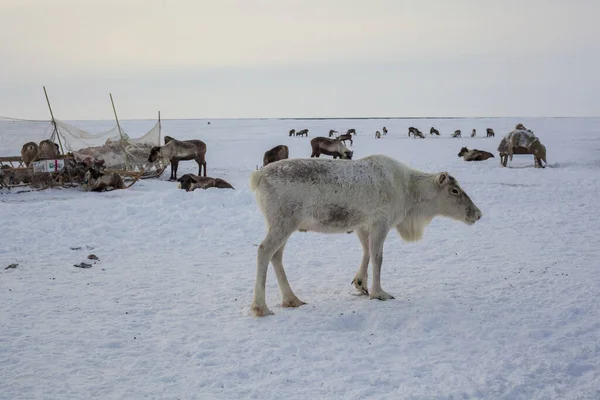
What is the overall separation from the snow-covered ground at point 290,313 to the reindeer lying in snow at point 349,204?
2.01 ft

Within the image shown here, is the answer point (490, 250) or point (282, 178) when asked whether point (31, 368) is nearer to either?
point (282, 178)

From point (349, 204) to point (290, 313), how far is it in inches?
56.1

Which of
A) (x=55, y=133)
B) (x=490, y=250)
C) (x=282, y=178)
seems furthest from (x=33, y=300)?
(x=55, y=133)

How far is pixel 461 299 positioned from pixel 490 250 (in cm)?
272

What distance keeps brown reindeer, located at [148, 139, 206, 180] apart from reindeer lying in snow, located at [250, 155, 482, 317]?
13385mm

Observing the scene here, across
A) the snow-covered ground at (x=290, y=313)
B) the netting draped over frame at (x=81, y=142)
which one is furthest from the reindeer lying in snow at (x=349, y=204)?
the netting draped over frame at (x=81, y=142)

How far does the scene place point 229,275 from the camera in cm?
750

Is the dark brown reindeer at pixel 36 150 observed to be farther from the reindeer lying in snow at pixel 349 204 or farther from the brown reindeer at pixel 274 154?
the reindeer lying in snow at pixel 349 204

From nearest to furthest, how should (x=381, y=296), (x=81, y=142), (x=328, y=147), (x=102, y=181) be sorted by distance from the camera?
(x=381, y=296)
(x=102, y=181)
(x=81, y=142)
(x=328, y=147)

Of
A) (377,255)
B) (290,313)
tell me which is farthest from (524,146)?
(290,313)

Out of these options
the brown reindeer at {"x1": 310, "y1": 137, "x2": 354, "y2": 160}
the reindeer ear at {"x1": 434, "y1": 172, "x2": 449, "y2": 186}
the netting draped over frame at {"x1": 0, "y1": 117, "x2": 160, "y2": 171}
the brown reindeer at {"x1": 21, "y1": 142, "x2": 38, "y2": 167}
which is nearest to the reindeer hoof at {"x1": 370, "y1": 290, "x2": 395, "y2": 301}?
the reindeer ear at {"x1": 434, "y1": 172, "x2": 449, "y2": 186}

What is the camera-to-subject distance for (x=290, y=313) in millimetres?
5922

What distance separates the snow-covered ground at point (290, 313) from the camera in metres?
4.33

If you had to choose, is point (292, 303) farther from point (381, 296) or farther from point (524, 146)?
point (524, 146)
